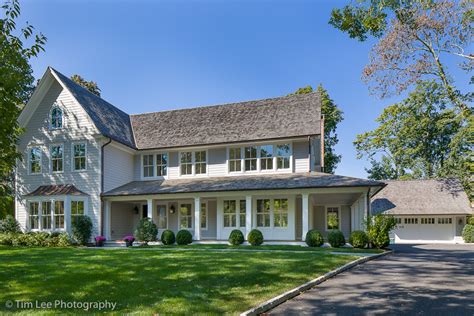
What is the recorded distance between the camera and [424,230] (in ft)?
109

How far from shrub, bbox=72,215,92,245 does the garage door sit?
25423mm

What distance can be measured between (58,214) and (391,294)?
19435mm

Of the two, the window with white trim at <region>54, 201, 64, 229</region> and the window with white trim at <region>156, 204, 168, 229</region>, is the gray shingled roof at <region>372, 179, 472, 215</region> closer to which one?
the window with white trim at <region>156, 204, 168, 229</region>

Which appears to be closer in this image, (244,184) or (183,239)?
(183,239)

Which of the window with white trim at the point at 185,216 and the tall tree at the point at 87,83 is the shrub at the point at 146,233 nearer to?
the window with white trim at the point at 185,216

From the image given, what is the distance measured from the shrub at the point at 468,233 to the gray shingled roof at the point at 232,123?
713 inches

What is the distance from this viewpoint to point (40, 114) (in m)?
23.9

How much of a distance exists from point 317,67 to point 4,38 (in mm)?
14112

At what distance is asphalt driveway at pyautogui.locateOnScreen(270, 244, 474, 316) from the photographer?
22.2 feet

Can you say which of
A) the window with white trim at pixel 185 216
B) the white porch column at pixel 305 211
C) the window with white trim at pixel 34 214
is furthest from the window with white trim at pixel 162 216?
the white porch column at pixel 305 211

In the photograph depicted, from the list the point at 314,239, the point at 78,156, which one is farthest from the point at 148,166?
the point at 314,239

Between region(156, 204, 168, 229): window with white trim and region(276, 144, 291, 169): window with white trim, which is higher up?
region(276, 144, 291, 169): window with white trim

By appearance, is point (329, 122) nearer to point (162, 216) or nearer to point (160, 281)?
point (162, 216)

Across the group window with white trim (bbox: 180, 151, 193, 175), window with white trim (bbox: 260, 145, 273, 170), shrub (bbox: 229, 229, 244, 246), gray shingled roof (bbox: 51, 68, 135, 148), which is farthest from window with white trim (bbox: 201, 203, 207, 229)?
gray shingled roof (bbox: 51, 68, 135, 148)
